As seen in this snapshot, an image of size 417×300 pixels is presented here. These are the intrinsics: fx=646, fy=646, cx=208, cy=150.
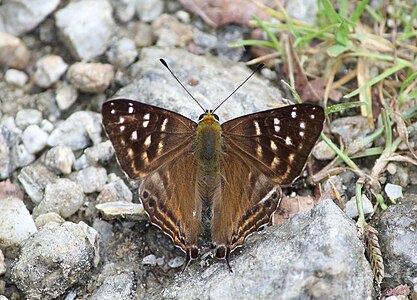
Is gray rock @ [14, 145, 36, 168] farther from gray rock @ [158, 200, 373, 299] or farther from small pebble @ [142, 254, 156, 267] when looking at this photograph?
gray rock @ [158, 200, 373, 299]

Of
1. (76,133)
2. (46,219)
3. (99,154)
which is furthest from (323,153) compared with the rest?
(46,219)

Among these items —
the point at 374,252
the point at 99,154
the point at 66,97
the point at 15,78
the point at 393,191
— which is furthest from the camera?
the point at 15,78

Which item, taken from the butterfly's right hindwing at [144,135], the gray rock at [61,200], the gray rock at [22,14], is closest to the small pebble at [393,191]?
the butterfly's right hindwing at [144,135]

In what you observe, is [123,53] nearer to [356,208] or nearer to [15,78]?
[15,78]

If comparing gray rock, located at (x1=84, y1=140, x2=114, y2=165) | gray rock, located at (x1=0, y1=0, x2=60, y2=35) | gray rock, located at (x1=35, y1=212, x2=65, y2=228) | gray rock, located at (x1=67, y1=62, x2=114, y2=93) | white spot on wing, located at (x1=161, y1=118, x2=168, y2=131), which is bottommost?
gray rock, located at (x1=35, y1=212, x2=65, y2=228)

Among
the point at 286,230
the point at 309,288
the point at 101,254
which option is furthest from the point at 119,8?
the point at 309,288

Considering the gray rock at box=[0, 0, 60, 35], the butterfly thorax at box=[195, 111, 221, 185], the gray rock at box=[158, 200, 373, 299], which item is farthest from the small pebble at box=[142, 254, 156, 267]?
the gray rock at box=[0, 0, 60, 35]

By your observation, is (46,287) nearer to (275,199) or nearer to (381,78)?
(275,199)
